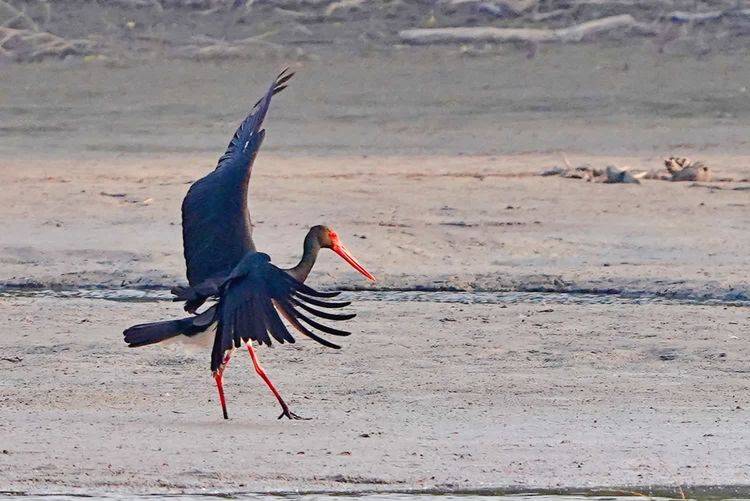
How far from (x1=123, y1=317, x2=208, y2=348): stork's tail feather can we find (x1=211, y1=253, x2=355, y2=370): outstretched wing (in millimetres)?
326

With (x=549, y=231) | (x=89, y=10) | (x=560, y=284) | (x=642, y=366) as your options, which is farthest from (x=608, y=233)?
(x=89, y=10)

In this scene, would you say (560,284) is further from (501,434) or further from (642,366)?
(501,434)

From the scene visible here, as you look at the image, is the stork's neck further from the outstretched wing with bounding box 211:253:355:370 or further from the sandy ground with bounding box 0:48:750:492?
the outstretched wing with bounding box 211:253:355:370

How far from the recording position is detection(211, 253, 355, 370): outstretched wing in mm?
6184

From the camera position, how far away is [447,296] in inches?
363

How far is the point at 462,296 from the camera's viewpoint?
9203 mm

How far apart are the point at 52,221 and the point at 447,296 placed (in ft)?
9.13

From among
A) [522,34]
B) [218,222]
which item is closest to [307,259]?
[218,222]

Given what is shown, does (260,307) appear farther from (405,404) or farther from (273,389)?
(405,404)

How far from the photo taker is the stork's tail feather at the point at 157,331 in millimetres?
6660

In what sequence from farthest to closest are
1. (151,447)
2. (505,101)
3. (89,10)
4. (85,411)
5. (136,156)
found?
(89,10), (505,101), (136,156), (85,411), (151,447)

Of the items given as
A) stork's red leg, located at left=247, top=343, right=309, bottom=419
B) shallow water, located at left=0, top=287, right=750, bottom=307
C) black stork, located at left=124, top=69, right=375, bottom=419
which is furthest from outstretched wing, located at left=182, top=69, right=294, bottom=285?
shallow water, located at left=0, top=287, right=750, bottom=307

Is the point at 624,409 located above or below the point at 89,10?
below

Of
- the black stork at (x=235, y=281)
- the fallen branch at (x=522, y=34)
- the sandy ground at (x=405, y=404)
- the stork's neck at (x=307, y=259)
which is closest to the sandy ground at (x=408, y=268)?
the sandy ground at (x=405, y=404)
